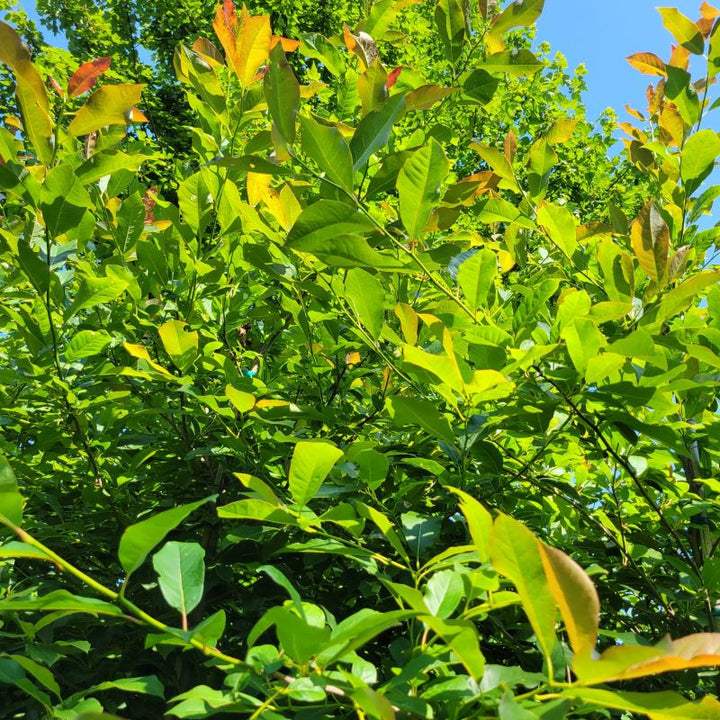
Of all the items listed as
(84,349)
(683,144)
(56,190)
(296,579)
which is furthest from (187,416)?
(683,144)

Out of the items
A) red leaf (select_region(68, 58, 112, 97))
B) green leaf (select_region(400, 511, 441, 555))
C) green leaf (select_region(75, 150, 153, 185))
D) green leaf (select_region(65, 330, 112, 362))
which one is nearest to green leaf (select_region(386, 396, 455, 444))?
green leaf (select_region(400, 511, 441, 555))

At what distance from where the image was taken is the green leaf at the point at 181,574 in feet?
2.56

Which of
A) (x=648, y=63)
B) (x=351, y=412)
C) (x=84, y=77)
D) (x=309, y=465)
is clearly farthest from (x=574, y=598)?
(x=648, y=63)

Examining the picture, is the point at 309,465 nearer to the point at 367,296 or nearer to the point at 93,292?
the point at 367,296

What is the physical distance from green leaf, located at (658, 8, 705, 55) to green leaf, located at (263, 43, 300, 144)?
104cm

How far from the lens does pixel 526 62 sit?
5.16 ft

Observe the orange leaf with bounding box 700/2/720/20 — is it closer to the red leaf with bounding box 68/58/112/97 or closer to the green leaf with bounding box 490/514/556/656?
the red leaf with bounding box 68/58/112/97

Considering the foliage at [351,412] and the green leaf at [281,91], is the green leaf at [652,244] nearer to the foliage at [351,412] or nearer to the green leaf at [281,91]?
the foliage at [351,412]

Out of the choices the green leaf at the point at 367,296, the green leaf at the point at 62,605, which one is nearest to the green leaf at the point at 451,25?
the green leaf at the point at 367,296

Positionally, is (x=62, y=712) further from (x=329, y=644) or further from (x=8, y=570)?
(x=8, y=570)

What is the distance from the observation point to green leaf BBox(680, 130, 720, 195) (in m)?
1.42

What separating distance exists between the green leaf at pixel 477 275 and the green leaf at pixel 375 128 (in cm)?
29

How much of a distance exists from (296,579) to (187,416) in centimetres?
A: 55

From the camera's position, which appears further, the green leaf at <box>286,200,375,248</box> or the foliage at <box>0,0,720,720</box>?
the green leaf at <box>286,200,375,248</box>
